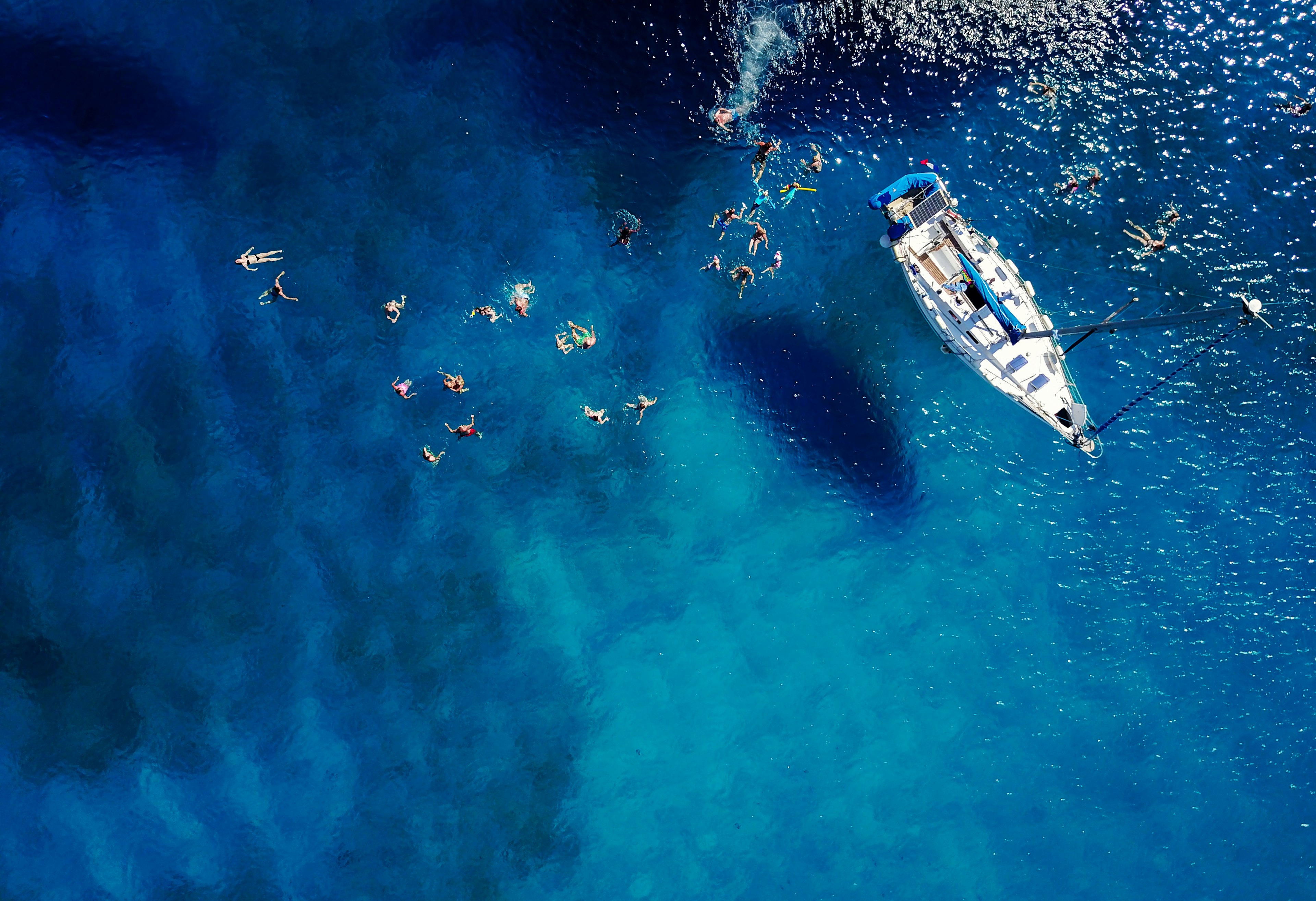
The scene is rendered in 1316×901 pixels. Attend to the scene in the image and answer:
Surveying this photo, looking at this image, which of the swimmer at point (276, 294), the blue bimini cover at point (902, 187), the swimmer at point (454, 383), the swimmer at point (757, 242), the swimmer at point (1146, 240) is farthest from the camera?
the swimmer at point (1146, 240)

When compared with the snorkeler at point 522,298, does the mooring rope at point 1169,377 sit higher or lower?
higher

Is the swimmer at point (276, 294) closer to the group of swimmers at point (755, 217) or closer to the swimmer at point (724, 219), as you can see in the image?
the group of swimmers at point (755, 217)

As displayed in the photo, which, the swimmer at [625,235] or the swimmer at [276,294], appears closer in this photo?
the swimmer at [276,294]

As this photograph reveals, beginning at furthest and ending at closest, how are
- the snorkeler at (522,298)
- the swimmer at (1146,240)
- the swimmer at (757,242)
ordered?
→ 1. the swimmer at (1146,240)
2. the swimmer at (757,242)
3. the snorkeler at (522,298)

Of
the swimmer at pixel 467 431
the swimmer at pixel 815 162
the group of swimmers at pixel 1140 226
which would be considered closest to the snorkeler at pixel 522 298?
the swimmer at pixel 467 431

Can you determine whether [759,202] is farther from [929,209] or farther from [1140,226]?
[1140,226]

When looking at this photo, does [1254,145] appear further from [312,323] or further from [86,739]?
[86,739]
